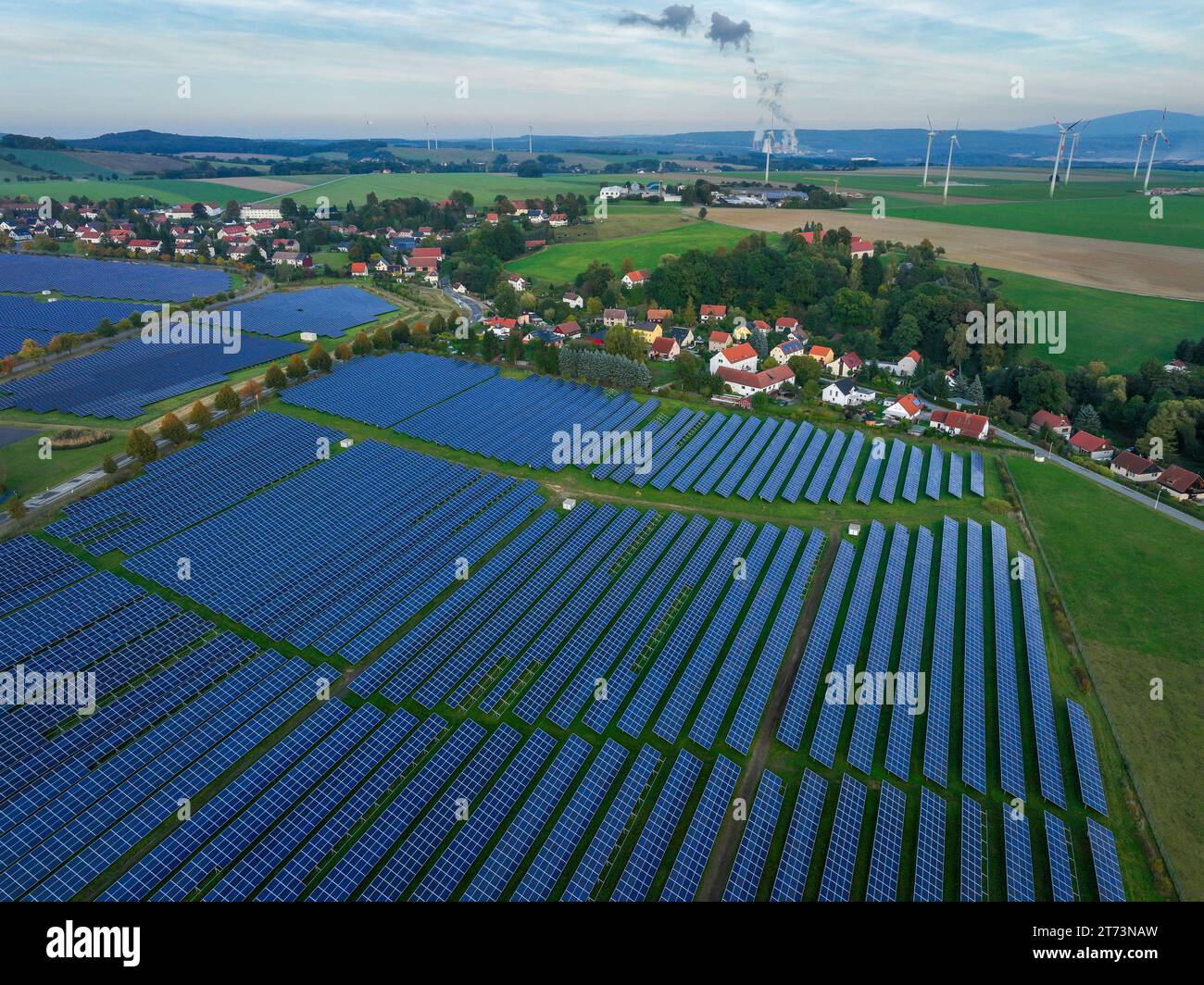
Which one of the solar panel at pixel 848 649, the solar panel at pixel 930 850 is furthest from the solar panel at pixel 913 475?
the solar panel at pixel 930 850

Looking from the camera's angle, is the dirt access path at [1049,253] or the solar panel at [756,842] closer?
the solar panel at [756,842]

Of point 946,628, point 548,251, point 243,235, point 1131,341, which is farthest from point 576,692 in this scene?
point 243,235

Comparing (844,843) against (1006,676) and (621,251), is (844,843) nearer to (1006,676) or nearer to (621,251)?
(1006,676)

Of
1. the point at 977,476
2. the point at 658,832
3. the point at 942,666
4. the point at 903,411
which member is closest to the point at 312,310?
the point at 903,411

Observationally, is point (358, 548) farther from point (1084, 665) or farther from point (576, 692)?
point (1084, 665)

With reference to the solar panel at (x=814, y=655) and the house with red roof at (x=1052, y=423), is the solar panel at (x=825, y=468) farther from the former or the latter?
the house with red roof at (x=1052, y=423)
